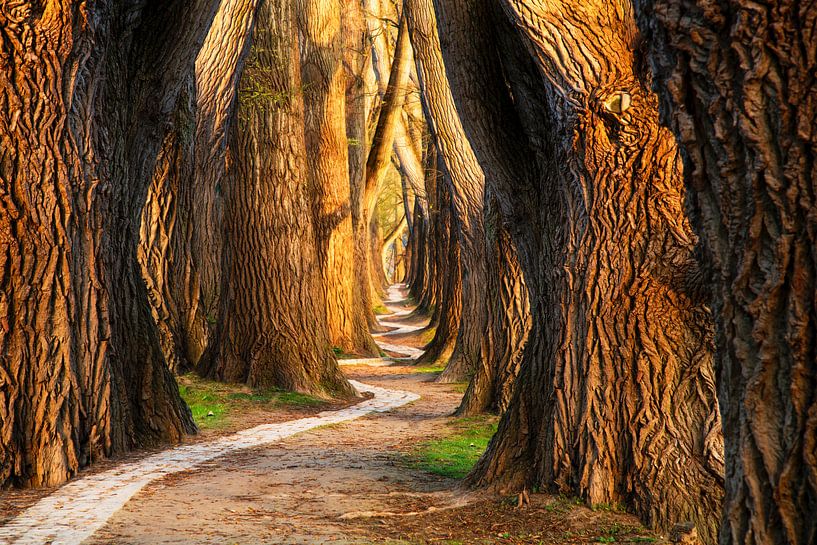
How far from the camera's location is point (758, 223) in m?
2.75

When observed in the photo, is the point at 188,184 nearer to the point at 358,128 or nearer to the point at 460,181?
the point at 460,181

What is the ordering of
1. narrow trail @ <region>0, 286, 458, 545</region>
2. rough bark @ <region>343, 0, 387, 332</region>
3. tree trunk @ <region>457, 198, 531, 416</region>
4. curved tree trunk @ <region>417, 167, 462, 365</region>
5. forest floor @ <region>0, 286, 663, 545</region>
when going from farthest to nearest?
1. rough bark @ <region>343, 0, 387, 332</region>
2. curved tree trunk @ <region>417, 167, 462, 365</region>
3. tree trunk @ <region>457, 198, 531, 416</region>
4. narrow trail @ <region>0, 286, 458, 545</region>
5. forest floor @ <region>0, 286, 663, 545</region>

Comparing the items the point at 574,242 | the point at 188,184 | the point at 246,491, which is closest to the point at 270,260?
the point at 188,184

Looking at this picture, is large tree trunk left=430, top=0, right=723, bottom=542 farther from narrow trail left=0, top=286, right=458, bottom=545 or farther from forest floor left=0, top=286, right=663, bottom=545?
narrow trail left=0, top=286, right=458, bottom=545

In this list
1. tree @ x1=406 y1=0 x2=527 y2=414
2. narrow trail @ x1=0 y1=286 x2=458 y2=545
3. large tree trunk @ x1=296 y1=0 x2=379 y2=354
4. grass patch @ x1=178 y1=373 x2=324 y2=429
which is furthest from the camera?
large tree trunk @ x1=296 y1=0 x2=379 y2=354

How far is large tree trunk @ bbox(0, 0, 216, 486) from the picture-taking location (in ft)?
21.1

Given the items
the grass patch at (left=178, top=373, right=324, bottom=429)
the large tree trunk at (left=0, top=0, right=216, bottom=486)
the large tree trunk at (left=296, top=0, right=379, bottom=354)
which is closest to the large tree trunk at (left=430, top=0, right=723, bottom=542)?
the large tree trunk at (left=0, top=0, right=216, bottom=486)

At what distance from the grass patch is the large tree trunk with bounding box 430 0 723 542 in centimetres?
574

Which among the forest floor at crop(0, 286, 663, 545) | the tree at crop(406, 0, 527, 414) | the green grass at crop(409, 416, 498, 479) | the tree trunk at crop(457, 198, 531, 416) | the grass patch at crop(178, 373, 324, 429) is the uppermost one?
the tree at crop(406, 0, 527, 414)

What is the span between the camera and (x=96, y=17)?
23.0 feet

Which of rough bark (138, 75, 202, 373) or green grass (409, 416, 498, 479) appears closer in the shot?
green grass (409, 416, 498, 479)

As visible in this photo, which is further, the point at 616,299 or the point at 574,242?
the point at 574,242

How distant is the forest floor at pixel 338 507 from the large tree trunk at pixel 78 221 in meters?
0.83

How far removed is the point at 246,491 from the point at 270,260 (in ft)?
20.1
